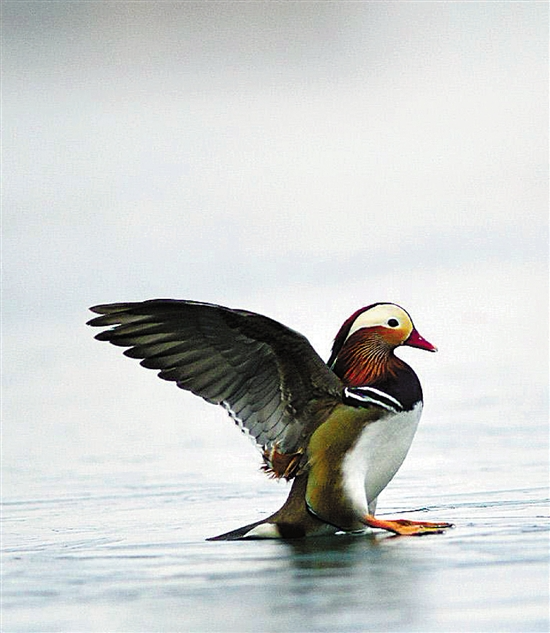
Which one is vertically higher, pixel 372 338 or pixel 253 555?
pixel 372 338

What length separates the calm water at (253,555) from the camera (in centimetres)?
176

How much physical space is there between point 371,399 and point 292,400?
0.12 metres

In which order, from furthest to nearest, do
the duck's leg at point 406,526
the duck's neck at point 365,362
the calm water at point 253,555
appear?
the duck's neck at point 365,362
the duck's leg at point 406,526
the calm water at point 253,555

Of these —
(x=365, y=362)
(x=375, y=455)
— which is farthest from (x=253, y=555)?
(x=365, y=362)

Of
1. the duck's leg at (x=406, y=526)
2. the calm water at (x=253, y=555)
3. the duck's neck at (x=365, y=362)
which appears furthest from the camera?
the duck's neck at (x=365, y=362)

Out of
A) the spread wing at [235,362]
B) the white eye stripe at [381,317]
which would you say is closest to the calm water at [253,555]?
the spread wing at [235,362]

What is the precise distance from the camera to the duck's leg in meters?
2.22

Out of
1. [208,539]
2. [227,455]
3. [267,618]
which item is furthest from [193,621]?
[227,455]

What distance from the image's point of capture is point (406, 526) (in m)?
2.24

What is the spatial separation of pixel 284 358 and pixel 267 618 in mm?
633

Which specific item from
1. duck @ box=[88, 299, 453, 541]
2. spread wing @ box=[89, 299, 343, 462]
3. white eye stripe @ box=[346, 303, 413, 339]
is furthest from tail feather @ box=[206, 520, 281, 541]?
white eye stripe @ box=[346, 303, 413, 339]

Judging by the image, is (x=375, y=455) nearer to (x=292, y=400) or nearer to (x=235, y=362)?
(x=292, y=400)

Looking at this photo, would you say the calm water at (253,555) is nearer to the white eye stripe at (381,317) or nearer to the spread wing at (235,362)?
the spread wing at (235,362)

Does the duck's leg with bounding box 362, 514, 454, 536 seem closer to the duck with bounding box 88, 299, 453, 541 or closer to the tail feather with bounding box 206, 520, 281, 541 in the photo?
the duck with bounding box 88, 299, 453, 541
